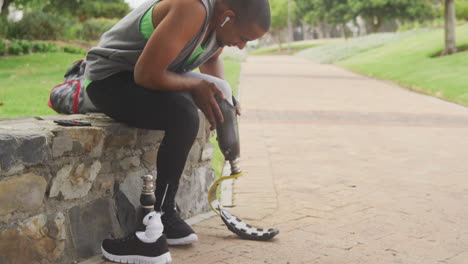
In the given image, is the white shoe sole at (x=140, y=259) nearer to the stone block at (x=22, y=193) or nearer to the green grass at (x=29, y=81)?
the stone block at (x=22, y=193)

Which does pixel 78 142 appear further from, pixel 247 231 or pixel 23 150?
pixel 247 231

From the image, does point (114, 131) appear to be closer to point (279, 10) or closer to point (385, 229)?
point (385, 229)

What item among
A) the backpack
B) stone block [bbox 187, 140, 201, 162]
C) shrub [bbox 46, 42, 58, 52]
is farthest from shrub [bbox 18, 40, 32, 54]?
stone block [bbox 187, 140, 201, 162]

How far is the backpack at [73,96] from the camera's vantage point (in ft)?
12.5

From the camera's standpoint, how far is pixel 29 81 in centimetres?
1073

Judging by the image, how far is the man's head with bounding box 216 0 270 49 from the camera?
3174 mm

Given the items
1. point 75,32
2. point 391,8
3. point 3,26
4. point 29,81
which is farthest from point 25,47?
point 391,8

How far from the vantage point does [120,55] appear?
327 cm

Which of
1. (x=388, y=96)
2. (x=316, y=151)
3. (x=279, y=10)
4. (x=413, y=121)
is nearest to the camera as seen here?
(x=316, y=151)

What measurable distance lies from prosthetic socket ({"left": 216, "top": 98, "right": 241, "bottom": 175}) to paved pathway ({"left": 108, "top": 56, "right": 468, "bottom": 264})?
51 cm

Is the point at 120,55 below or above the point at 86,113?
above

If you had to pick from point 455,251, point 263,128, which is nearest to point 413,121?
point 263,128

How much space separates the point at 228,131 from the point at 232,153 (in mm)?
126

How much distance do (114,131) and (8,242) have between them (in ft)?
2.70
